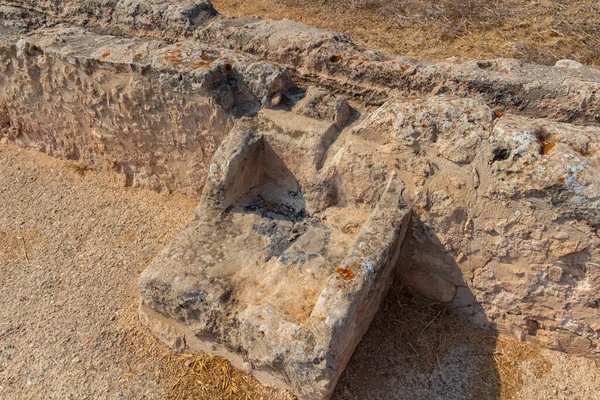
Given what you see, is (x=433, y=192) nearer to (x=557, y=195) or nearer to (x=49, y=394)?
(x=557, y=195)

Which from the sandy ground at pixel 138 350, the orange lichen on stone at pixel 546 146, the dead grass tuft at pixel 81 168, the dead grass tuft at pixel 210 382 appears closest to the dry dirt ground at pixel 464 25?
the orange lichen on stone at pixel 546 146

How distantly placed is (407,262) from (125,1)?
3619 mm

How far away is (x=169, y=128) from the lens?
4.10 meters

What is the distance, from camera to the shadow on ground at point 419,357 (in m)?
3.05

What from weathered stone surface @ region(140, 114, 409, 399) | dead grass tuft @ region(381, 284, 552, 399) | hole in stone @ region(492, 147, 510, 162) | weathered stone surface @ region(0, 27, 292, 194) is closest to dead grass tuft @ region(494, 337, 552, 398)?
dead grass tuft @ region(381, 284, 552, 399)

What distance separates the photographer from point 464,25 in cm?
720

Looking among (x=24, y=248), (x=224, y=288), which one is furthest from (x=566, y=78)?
(x=24, y=248)

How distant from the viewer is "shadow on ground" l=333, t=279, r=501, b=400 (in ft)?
10.0

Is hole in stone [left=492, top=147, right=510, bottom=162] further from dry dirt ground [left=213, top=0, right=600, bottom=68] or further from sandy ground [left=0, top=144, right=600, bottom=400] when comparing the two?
dry dirt ground [left=213, top=0, right=600, bottom=68]

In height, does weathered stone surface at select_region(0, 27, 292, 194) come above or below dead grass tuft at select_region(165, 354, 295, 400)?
above

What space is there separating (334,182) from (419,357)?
48.6 inches

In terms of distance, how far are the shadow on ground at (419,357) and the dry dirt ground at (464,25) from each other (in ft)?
13.9

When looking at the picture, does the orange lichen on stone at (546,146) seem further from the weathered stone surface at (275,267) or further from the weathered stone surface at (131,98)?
the weathered stone surface at (131,98)

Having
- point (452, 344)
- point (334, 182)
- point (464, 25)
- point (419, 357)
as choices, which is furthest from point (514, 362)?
point (464, 25)
